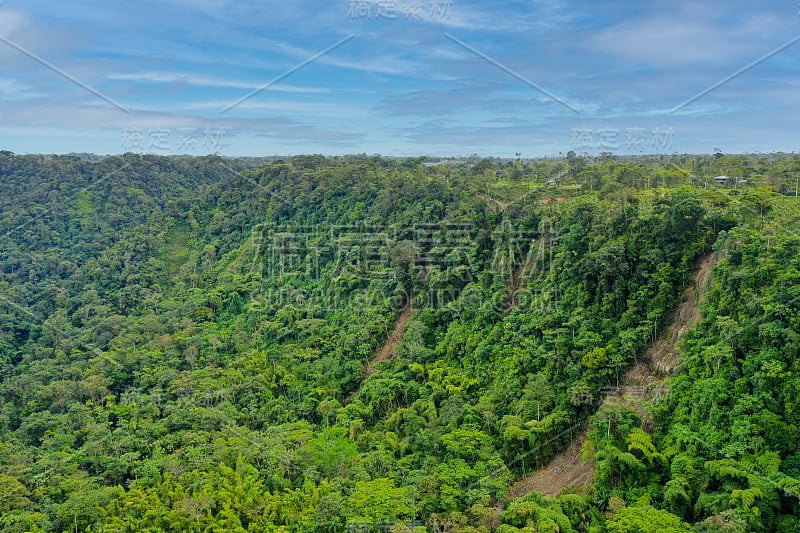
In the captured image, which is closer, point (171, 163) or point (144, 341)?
point (144, 341)

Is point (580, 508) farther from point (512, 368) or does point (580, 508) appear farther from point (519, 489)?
point (512, 368)

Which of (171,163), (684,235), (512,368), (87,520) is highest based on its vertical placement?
(171,163)

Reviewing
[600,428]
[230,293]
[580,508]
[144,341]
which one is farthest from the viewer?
[230,293]

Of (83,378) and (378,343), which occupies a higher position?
(378,343)

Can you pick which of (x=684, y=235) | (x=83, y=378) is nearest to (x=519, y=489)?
(x=684, y=235)

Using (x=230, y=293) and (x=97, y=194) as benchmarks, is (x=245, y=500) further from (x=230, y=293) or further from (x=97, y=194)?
(x=97, y=194)

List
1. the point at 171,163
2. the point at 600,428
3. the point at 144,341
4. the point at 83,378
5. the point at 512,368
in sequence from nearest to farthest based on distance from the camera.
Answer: the point at 600,428
the point at 512,368
the point at 83,378
the point at 144,341
the point at 171,163
